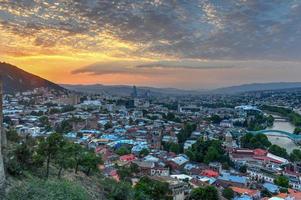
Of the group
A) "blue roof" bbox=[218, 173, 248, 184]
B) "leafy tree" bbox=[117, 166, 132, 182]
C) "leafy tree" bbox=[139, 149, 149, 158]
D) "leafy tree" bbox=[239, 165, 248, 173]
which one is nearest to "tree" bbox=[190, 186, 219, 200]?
"leafy tree" bbox=[117, 166, 132, 182]

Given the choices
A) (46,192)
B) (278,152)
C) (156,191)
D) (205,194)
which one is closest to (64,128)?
(278,152)

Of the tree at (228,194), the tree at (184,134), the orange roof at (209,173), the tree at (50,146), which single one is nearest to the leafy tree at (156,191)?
the tree at (50,146)

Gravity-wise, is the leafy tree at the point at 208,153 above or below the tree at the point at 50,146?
below

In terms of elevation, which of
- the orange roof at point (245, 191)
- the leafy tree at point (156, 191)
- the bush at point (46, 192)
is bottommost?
the orange roof at point (245, 191)

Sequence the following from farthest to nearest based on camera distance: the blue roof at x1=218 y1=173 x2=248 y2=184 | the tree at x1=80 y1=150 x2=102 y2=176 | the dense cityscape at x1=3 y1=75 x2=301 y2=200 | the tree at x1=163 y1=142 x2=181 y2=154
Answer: the tree at x1=163 y1=142 x2=181 y2=154, the blue roof at x1=218 y1=173 x2=248 y2=184, the tree at x1=80 y1=150 x2=102 y2=176, the dense cityscape at x1=3 y1=75 x2=301 y2=200

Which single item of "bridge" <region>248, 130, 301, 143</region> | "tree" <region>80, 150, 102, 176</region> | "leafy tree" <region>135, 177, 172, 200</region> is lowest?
"bridge" <region>248, 130, 301, 143</region>

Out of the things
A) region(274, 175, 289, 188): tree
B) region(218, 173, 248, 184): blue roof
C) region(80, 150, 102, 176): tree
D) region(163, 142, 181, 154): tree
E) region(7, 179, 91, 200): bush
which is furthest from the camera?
region(163, 142, 181, 154): tree

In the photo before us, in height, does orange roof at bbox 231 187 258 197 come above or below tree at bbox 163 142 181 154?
above

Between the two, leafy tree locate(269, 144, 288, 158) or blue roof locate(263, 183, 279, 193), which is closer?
blue roof locate(263, 183, 279, 193)

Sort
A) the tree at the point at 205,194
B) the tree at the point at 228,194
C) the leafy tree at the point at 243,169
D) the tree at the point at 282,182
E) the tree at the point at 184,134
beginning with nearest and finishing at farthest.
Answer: the tree at the point at 205,194 → the tree at the point at 228,194 → the tree at the point at 282,182 → the leafy tree at the point at 243,169 → the tree at the point at 184,134

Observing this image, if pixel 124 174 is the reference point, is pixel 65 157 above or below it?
above

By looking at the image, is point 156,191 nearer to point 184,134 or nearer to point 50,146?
point 50,146

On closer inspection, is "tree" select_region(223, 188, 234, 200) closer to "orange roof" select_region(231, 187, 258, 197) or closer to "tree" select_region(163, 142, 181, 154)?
"orange roof" select_region(231, 187, 258, 197)

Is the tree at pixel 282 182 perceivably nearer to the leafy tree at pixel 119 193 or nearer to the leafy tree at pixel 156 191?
the leafy tree at pixel 156 191
